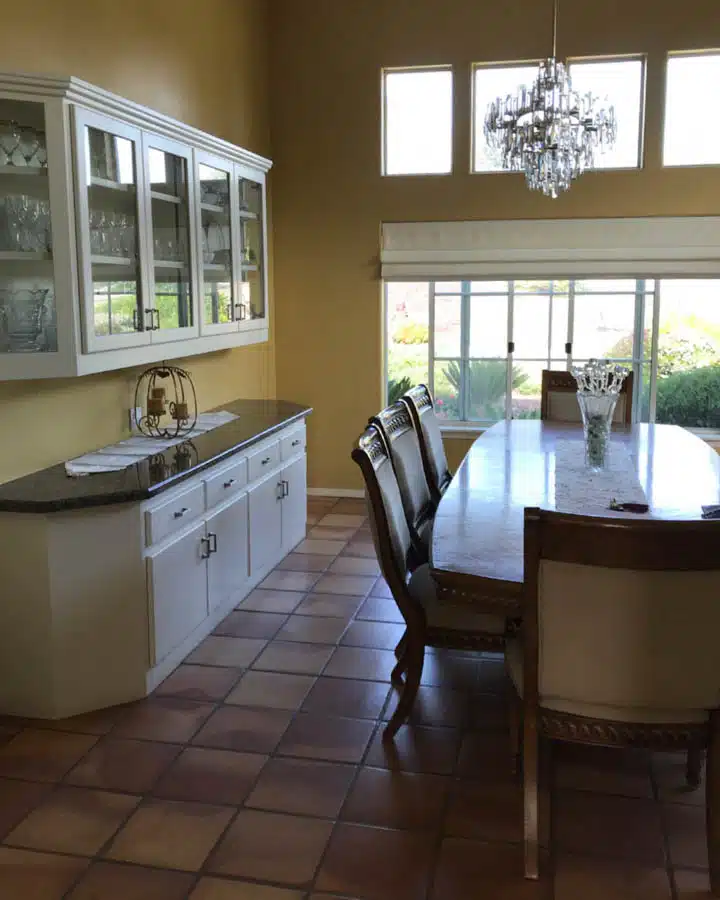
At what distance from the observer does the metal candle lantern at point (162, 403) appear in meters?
3.96

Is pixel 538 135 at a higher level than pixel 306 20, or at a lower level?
lower

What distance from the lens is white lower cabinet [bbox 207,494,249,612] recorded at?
365cm

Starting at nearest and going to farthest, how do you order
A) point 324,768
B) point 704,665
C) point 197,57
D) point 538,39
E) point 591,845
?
point 704,665
point 591,845
point 324,768
point 197,57
point 538,39

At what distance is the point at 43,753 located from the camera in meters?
2.76

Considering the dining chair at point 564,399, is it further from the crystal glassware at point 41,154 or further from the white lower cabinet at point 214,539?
the crystal glassware at point 41,154

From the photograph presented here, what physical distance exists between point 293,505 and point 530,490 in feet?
6.47

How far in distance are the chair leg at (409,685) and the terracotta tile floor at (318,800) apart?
0.16 ft

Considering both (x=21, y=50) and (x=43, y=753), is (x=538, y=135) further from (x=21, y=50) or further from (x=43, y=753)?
(x=43, y=753)

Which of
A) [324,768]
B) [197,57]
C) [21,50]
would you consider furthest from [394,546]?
[197,57]

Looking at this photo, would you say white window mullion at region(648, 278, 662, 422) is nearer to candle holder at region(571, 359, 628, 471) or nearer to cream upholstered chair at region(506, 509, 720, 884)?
candle holder at region(571, 359, 628, 471)

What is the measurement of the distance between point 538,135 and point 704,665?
2.26 m

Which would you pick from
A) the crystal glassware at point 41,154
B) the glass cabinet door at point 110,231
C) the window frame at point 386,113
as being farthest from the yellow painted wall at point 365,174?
the crystal glassware at point 41,154

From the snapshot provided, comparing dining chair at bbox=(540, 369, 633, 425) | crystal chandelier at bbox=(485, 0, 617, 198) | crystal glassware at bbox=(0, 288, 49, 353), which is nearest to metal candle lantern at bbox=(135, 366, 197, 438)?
crystal glassware at bbox=(0, 288, 49, 353)

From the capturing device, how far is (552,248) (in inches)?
216
